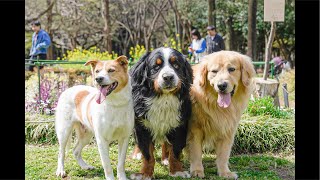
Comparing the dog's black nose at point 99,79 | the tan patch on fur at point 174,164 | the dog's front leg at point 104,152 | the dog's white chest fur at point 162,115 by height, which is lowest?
the tan patch on fur at point 174,164

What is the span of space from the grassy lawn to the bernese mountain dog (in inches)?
17.7

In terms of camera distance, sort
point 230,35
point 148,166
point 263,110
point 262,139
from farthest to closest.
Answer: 1. point 230,35
2. point 263,110
3. point 262,139
4. point 148,166

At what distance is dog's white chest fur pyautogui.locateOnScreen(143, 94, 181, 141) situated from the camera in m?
4.71

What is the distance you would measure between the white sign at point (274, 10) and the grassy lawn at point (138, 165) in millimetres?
2923

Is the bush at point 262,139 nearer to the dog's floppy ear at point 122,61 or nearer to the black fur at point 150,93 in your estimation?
the black fur at point 150,93

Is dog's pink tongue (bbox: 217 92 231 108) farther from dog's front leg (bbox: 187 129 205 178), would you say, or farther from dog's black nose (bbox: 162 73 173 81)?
dog's black nose (bbox: 162 73 173 81)

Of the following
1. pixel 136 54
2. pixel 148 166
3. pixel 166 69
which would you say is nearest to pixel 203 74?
pixel 166 69

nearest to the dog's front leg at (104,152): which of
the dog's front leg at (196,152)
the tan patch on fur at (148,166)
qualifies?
the tan patch on fur at (148,166)

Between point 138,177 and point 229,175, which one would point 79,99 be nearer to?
point 138,177

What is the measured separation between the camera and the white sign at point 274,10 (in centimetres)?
798

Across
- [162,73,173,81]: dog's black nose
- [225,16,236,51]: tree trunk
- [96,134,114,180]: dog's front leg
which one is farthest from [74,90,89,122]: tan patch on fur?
[225,16,236,51]: tree trunk

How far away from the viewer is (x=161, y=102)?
471 cm

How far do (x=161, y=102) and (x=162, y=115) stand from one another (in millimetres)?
176
